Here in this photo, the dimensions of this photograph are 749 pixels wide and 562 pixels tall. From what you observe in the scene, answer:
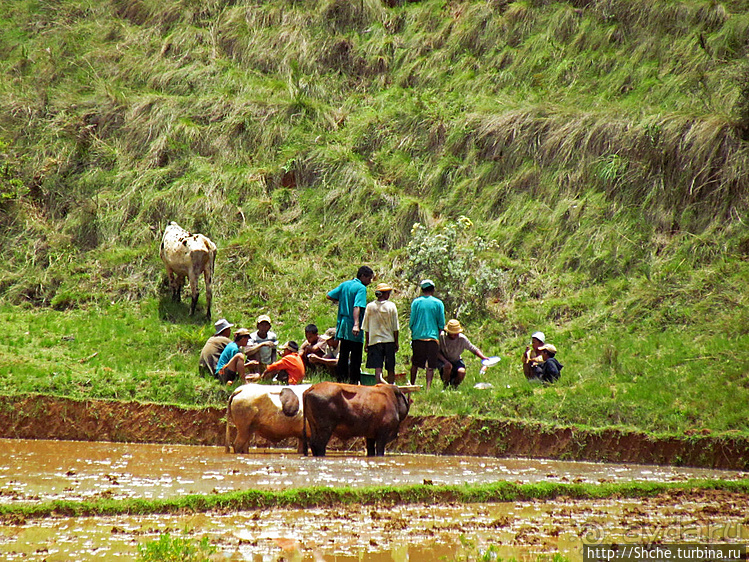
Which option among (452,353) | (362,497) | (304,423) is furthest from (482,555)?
(452,353)

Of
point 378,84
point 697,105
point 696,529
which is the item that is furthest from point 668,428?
point 378,84

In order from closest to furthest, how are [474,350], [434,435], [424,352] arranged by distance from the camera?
[434,435]
[424,352]
[474,350]

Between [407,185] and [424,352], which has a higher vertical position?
[407,185]

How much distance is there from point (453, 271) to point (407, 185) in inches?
168

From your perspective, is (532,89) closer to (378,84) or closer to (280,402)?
(378,84)

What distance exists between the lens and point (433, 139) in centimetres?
1959

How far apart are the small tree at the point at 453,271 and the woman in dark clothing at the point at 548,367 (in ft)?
10.5

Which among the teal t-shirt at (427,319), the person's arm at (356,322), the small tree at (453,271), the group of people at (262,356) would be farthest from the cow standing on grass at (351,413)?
the small tree at (453,271)

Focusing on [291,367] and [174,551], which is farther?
[291,367]

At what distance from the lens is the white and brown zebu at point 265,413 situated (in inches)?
396

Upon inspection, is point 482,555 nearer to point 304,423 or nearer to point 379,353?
point 304,423

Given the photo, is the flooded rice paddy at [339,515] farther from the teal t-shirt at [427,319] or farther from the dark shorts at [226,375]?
the teal t-shirt at [427,319]

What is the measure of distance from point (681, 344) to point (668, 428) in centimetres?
264

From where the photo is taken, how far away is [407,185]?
18984 mm
